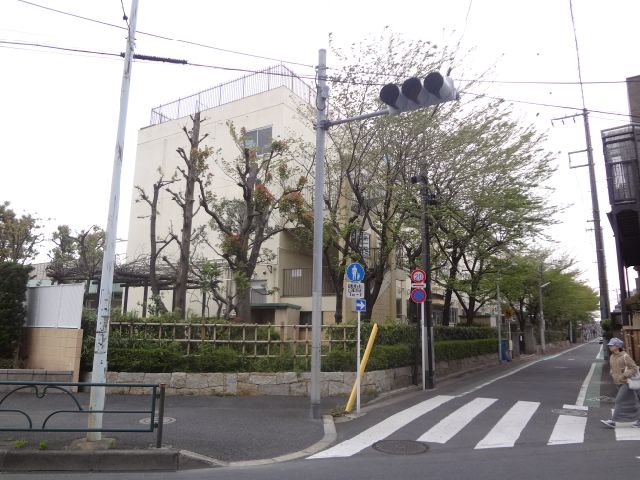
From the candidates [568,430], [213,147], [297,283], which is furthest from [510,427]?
[213,147]

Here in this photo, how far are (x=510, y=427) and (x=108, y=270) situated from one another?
24.6ft

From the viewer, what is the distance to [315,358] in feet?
32.1

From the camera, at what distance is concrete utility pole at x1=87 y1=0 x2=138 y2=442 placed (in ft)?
23.2

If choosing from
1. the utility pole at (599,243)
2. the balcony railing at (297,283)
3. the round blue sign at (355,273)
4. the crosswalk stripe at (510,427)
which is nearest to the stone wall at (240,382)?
the round blue sign at (355,273)

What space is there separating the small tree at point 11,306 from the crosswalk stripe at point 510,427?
36.0 ft

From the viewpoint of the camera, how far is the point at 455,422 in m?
9.34

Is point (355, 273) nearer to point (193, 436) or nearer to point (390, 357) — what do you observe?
point (390, 357)

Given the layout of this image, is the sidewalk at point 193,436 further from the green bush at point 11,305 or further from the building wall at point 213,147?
the building wall at point 213,147

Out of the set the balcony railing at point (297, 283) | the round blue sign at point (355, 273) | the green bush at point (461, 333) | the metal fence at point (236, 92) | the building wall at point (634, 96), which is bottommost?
the green bush at point (461, 333)

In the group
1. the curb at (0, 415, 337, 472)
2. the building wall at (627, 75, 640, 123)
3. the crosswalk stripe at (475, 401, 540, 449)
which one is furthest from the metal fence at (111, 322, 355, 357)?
the building wall at (627, 75, 640, 123)

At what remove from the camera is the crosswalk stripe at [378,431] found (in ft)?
24.3

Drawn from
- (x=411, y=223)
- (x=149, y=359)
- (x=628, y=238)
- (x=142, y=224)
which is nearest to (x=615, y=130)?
(x=628, y=238)

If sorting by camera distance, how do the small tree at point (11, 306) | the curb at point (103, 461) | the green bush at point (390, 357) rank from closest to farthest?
the curb at point (103, 461) → the small tree at point (11, 306) → the green bush at point (390, 357)

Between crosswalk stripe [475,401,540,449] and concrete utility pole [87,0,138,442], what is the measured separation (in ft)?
19.0
